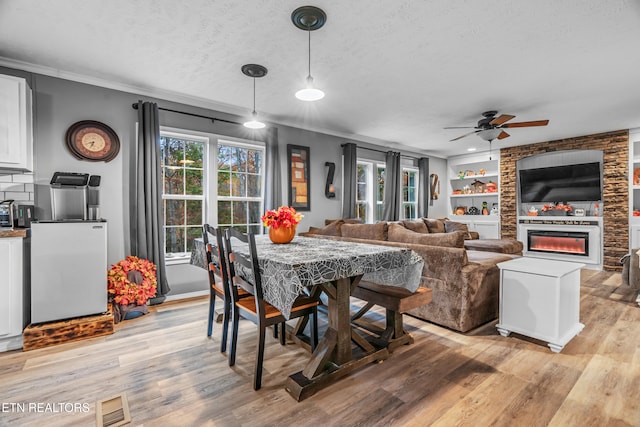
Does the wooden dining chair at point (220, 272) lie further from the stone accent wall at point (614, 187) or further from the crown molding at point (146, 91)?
the stone accent wall at point (614, 187)

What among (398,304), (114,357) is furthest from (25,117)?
(398,304)

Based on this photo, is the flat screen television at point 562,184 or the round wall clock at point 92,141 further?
the flat screen television at point 562,184

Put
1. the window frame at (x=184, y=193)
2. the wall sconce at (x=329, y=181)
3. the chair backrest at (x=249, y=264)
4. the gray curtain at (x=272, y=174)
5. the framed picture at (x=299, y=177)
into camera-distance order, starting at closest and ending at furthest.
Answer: the chair backrest at (x=249, y=264), the window frame at (x=184, y=193), the gray curtain at (x=272, y=174), the framed picture at (x=299, y=177), the wall sconce at (x=329, y=181)

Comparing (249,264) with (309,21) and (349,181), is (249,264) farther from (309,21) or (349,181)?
(349,181)

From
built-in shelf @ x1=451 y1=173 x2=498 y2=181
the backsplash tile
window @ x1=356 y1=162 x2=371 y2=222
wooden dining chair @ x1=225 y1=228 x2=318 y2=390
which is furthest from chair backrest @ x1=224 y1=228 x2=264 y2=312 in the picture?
built-in shelf @ x1=451 y1=173 x2=498 y2=181

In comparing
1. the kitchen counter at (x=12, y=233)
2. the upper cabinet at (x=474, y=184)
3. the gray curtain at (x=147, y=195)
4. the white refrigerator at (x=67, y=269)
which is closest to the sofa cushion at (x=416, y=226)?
the upper cabinet at (x=474, y=184)

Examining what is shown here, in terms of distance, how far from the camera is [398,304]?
7.60 ft

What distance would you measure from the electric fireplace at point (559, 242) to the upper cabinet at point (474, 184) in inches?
36.2

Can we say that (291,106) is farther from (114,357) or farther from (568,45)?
(114,357)

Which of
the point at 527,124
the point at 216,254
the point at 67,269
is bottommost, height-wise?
the point at 67,269

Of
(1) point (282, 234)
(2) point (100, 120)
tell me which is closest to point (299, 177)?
(1) point (282, 234)

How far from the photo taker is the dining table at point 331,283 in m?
1.75

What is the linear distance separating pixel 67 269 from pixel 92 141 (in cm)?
138

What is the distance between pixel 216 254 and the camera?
8.58 ft
